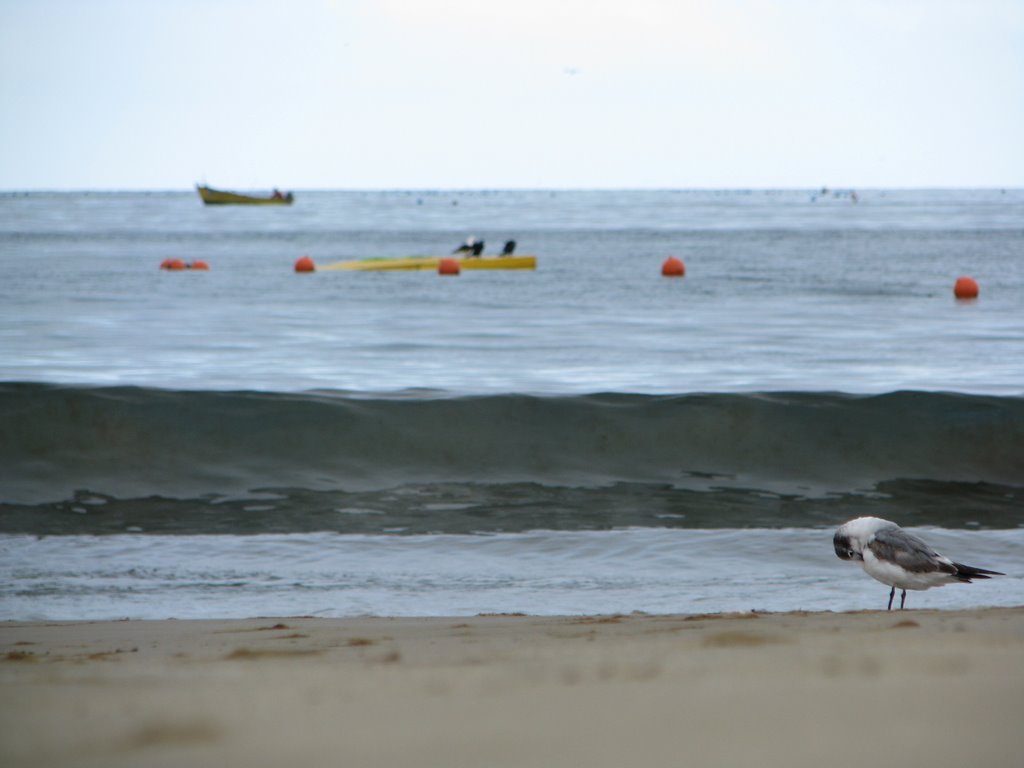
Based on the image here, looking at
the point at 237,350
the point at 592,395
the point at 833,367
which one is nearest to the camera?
the point at 592,395

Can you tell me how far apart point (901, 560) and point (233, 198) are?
506ft

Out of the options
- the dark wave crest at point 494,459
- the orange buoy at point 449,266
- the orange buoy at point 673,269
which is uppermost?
the orange buoy at point 673,269

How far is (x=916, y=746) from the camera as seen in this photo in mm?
1974

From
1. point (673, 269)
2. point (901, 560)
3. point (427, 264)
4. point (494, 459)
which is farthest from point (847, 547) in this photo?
point (427, 264)

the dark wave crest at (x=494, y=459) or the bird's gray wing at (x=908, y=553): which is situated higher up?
the bird's gray wing at (x=908, y=553)

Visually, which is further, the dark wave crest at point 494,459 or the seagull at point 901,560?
the dark wave crest at point 494,459

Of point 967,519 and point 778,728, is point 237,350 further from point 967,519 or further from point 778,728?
point 778,728

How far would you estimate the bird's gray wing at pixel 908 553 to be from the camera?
4.93 m

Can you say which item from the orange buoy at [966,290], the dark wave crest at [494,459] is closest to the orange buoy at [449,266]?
the orange buoy at [966,290]

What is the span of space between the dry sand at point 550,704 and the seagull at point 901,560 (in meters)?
1.42

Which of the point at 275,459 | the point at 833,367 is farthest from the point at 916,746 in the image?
the point at 833,367

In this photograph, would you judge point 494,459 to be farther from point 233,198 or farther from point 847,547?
point 233,198

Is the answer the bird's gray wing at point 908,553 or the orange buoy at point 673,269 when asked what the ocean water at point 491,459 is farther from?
Result: the orange buoy at point 673,269

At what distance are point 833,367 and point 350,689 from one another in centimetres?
1379
